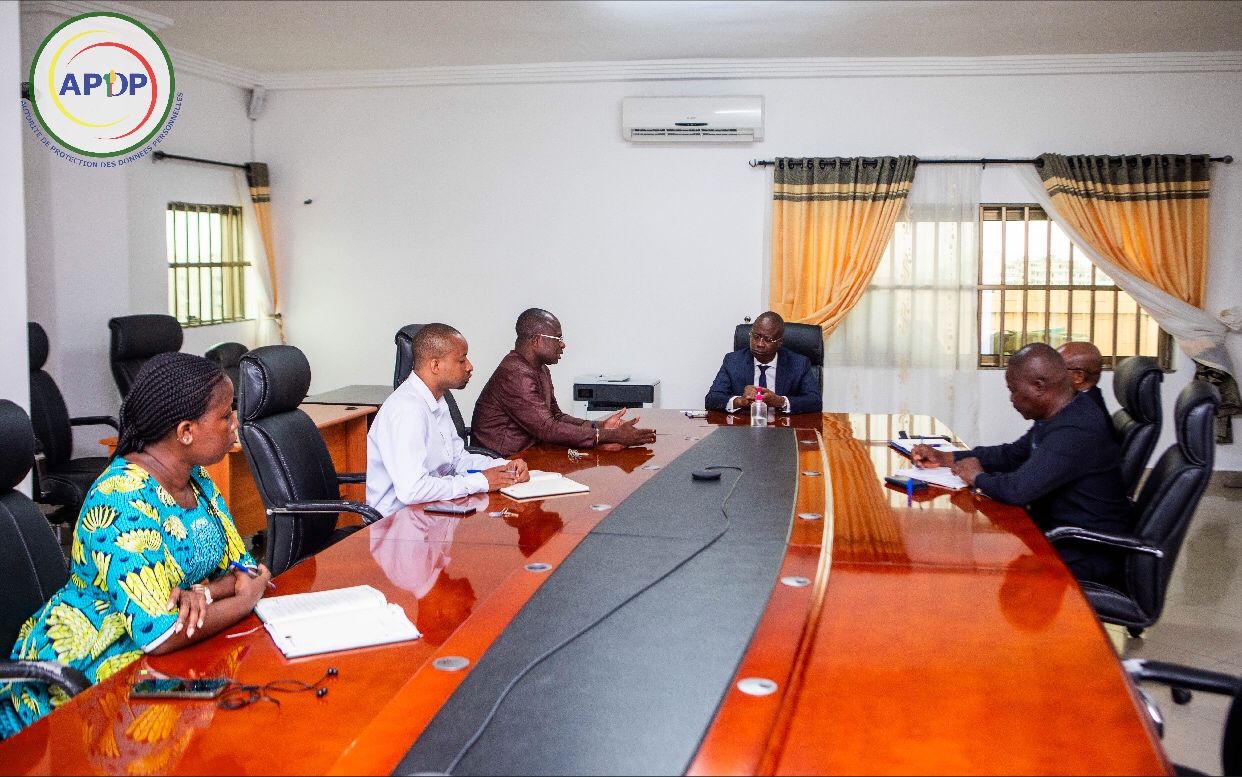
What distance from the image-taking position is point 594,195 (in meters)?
7.85

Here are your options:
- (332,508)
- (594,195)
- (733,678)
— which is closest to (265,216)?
(594,195)

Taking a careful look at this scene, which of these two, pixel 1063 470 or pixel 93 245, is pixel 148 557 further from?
pixel 93 245

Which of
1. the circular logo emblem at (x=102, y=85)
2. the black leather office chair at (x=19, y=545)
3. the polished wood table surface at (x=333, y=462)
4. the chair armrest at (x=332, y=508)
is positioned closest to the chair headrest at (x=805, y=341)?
the polished wood table surface at (x=333, y=462)

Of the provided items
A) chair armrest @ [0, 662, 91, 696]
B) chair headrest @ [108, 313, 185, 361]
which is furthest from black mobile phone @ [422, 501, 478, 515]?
chair headrest @ [108, 313, 185, 361]

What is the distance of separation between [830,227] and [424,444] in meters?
4.65

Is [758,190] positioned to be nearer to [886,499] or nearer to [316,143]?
[316,143]

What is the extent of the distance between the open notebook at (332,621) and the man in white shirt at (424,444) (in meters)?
1.01

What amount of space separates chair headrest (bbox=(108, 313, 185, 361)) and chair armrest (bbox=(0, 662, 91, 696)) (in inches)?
170

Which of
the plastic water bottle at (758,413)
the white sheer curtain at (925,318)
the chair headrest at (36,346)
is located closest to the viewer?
the plastic water bottle at (758,413)

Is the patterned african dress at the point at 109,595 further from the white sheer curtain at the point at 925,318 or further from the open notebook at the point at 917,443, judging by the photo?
the white sheer curtain at the point at 925,318

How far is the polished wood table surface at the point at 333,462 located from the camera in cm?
484

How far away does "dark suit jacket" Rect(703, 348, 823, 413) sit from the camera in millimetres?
Answer: 5578

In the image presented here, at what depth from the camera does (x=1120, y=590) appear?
3.35 meters

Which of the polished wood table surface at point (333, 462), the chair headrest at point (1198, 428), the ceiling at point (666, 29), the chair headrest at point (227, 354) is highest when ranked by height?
the ceiling at point (666, 29)
